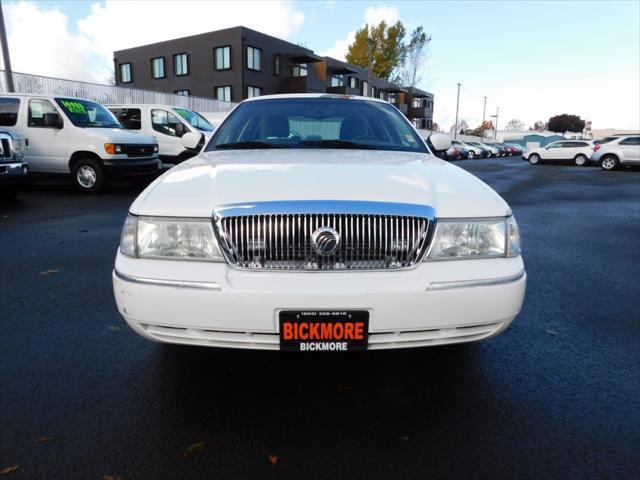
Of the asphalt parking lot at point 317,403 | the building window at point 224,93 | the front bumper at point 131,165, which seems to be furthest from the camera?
the building window at point 224,93

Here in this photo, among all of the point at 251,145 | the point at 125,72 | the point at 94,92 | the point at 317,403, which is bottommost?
the point at 317,403

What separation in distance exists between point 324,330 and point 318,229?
17.1 inches

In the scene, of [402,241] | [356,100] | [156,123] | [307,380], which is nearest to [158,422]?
[307,380]

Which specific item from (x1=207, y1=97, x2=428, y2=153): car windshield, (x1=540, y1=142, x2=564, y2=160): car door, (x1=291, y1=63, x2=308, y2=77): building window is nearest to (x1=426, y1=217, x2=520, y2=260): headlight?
(x1=207, y1=97, x2=428, y2=153): car windshield

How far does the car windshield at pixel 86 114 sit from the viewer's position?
32.0 ft

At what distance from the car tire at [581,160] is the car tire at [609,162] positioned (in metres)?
5.09

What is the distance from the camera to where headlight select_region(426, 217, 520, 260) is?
7.02 feet

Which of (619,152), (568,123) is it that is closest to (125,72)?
(619,152)

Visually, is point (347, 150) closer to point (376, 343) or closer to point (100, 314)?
point (376, 343)

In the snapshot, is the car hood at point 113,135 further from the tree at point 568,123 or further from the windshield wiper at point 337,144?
the tree at point 568,123

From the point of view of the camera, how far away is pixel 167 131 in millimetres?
12523

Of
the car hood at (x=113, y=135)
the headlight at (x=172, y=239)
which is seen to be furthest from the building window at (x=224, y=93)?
the headlight at (x=172, y=239)

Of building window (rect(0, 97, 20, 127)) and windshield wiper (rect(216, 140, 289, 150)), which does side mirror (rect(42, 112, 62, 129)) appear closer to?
building window (rect(0, 97, 20, 127))

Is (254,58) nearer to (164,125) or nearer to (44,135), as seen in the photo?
(164,125)
